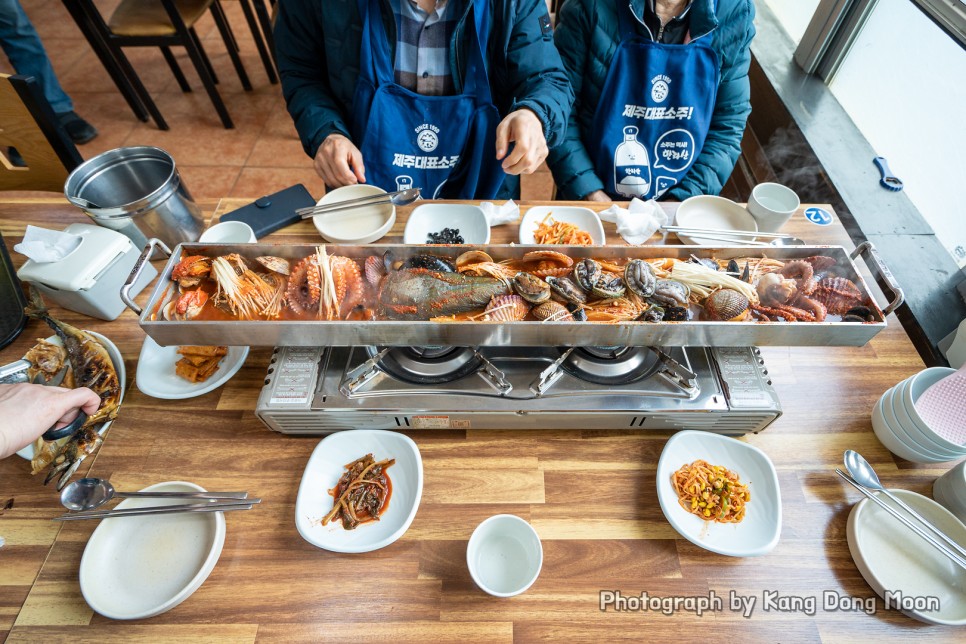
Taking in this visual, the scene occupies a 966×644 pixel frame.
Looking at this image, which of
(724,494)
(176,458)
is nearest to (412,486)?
(176,458)

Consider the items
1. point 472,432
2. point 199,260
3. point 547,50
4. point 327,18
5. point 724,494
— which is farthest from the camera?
point 547,50

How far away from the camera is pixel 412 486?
5.13ft

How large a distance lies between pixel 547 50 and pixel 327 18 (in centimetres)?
107

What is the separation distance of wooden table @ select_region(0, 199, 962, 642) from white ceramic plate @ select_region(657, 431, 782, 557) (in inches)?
3.3

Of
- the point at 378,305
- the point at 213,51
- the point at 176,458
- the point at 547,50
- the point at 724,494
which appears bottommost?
the point at 213,51

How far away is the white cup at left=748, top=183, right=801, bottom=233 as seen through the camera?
218cm

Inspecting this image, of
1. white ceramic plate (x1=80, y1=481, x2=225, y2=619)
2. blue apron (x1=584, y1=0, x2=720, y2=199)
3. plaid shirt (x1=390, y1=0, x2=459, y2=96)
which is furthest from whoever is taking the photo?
blue apron (x1=584, y1=0, x2=720, y2=199)

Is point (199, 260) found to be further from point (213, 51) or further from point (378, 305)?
point (213, 51)

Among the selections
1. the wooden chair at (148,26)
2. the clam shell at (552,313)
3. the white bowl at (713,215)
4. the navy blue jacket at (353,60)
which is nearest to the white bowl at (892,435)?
the white bowl at (713,215)

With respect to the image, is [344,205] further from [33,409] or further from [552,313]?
[33,409]

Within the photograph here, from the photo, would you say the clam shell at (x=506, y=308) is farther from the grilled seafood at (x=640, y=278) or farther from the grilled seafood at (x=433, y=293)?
the grilled seafood at (x=640, y=278)

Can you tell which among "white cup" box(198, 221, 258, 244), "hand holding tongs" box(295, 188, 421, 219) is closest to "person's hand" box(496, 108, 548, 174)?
"hand holding tongs" box(295, 188, 421, 219)

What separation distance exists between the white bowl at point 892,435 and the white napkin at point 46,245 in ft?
10.5

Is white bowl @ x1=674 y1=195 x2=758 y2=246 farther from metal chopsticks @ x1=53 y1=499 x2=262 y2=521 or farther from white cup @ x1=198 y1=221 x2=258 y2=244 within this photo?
metal chopsticks @ x1=53 y1=499 x2=262 y2=521
